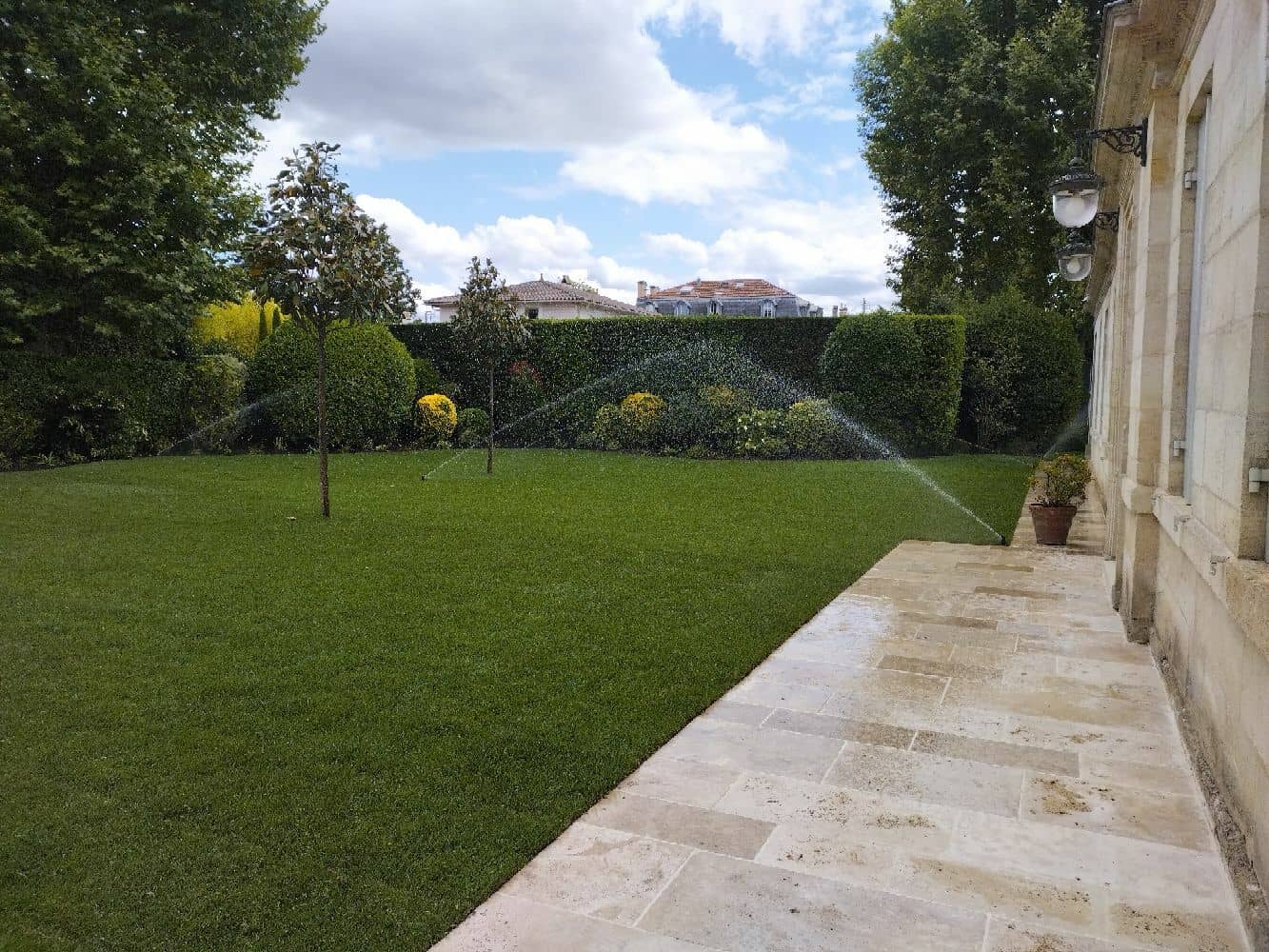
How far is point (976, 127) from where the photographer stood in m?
19.8

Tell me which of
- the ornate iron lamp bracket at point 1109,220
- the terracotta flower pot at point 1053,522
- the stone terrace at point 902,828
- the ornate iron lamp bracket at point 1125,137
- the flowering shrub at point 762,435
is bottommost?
the stone terrace at point 902,828

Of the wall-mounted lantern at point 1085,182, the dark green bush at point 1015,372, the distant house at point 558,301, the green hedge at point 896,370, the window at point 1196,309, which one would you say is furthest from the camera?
the distant house at point 558,301

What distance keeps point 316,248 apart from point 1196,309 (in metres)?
8.20

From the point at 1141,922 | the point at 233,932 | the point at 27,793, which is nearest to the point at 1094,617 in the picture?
the point at 1141,922

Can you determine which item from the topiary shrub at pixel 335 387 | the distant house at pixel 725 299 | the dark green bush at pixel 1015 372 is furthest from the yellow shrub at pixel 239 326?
the distant house at pixel 725 299

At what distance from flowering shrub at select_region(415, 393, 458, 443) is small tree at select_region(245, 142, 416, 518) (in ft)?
31.3

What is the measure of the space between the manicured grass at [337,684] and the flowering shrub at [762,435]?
23.6 feet

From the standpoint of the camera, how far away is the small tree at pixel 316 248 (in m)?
9.70

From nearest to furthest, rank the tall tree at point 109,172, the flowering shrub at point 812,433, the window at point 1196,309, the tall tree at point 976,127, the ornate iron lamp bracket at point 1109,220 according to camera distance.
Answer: the window at point 1196,309 < the ornate iron lamp bracket at point 1109,220 < the tall tree at point 109,172 < the flowering shrub at point 812,433 < the tall tree at point 976,127

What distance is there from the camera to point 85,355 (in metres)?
15.7

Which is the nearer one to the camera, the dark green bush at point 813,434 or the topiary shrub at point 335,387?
the topiary shrub at point 335,387

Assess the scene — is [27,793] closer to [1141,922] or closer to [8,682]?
[8,682]

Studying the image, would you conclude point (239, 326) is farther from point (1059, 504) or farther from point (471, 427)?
point (1059, 504)

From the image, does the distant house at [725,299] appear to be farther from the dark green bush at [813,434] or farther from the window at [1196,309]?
the window at [1196,309]
